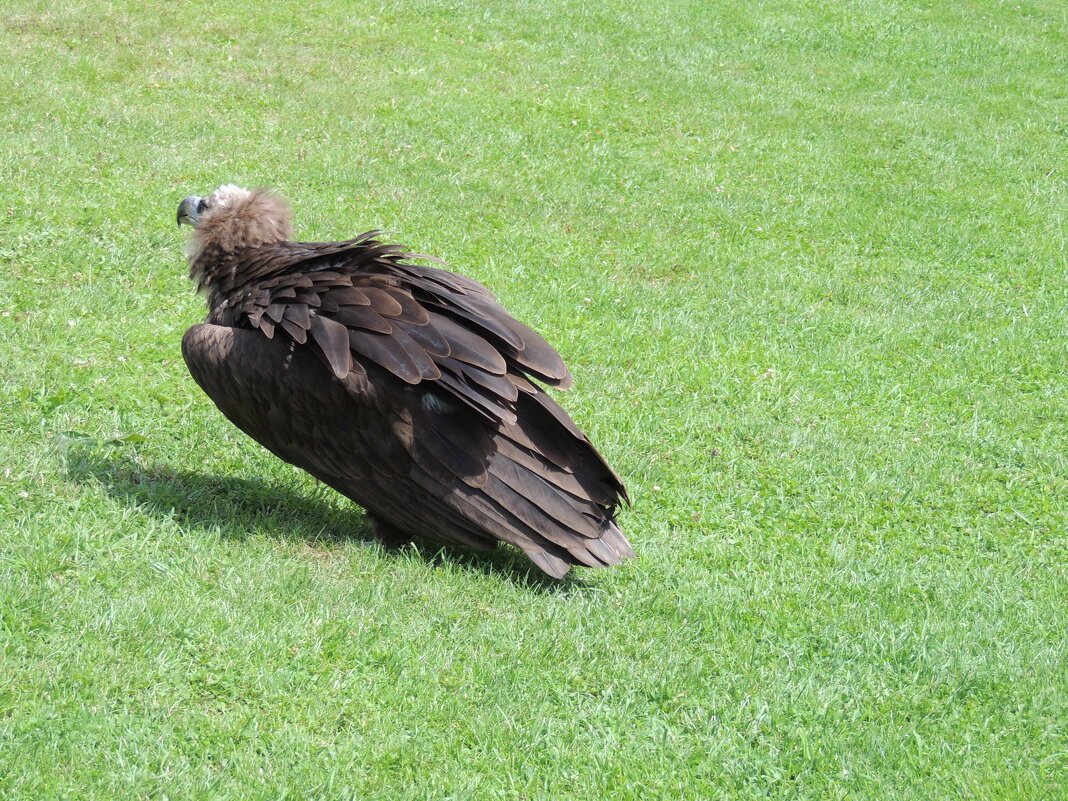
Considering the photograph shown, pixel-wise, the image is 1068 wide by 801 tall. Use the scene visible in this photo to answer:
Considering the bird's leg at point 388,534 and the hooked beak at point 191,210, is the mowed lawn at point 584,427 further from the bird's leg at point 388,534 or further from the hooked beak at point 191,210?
the hooked beak at point 191,210

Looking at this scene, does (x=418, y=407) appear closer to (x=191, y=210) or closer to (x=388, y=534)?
(x=388, y=534)

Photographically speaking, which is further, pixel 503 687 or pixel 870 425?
pixel 870 425

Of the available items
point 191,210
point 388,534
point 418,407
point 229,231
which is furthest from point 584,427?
point 191,210

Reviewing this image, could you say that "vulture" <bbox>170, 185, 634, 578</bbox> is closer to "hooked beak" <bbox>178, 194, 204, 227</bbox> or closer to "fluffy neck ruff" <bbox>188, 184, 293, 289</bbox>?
"fluffy neck ruff" <bbox>188, 184, 293, 289</bbox>

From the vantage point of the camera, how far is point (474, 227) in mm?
9523

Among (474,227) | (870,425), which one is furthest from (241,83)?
(870,425)

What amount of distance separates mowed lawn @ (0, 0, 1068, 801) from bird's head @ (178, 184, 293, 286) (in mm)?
1024

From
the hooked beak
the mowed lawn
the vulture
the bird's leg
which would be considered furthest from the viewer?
the hooked beak

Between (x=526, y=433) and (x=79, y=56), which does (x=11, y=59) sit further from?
(x=526, y=433)

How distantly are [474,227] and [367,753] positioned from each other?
251 inches

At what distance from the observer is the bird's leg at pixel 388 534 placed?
536 centimetres

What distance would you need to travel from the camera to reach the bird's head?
5621mm

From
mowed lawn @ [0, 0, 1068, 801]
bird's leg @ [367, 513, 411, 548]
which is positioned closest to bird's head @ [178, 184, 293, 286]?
mowed lawn @ [0, 0, 1068, 801]

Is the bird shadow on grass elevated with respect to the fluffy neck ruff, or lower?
lower
